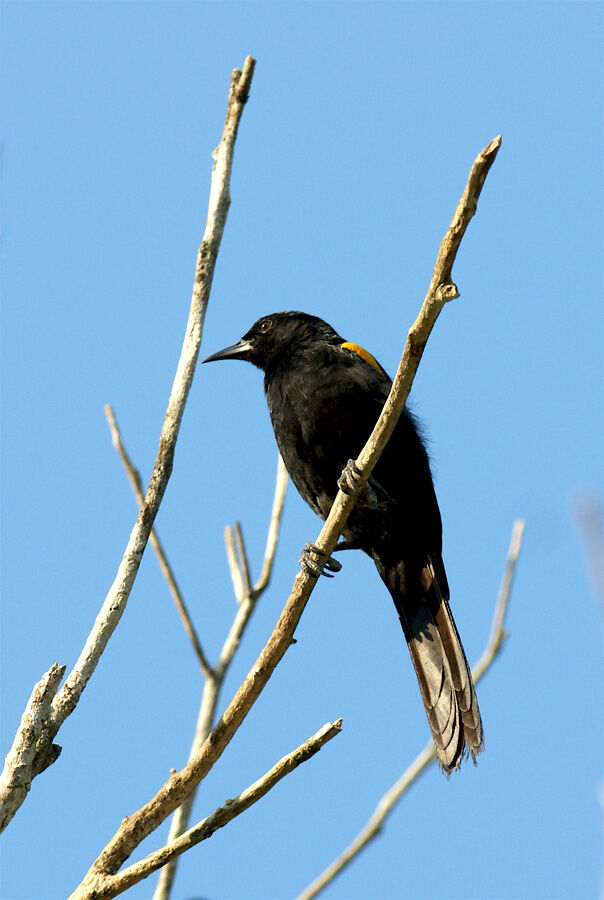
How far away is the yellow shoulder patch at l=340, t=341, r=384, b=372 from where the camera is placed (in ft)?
18.2

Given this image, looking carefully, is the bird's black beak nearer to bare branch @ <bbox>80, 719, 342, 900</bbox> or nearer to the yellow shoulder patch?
the yellow shoulder patch

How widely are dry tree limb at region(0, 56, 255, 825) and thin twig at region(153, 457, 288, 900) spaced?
3.87 ft

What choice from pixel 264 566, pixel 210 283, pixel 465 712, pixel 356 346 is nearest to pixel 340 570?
pixel 264 566

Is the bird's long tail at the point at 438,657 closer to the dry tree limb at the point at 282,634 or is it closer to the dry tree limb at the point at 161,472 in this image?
the dry tree limb at the point at 282,634

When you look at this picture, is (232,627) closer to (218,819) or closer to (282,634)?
(282,634)

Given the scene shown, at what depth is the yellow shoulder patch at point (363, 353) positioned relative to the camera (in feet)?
18.2

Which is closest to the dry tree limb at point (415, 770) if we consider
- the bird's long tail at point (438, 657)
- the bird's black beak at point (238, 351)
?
the bird's long tail at point (438, 657)

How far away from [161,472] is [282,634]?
730 millimetres

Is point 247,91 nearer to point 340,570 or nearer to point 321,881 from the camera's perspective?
point 340,570

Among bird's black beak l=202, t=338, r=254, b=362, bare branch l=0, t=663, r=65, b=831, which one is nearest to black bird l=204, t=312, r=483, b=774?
bird's black beak l=202, t=338, r=254, b=362

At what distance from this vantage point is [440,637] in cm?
505

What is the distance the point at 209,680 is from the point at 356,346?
2.28 m

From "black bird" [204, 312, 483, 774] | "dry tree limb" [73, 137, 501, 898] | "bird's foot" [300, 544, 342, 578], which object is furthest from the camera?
"black bird" [204, 312, 483, 774]

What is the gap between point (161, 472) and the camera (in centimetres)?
339
